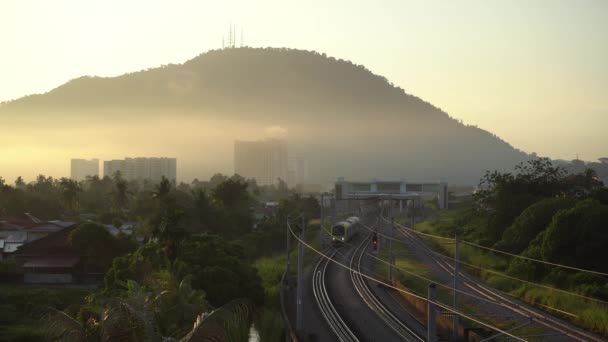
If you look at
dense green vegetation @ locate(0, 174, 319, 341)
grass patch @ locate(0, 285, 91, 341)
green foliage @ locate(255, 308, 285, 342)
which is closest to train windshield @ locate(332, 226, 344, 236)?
dense green vegetation @ locate(0, 174, 319, 341)

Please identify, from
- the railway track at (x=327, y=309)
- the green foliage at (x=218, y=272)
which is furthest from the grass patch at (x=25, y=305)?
the railway track at (x=327, y=309)

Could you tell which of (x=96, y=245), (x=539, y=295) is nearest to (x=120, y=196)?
(x=96, y=245)

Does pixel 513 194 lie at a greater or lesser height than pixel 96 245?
greater

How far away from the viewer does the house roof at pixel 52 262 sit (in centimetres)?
5323

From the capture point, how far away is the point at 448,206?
128250 mm

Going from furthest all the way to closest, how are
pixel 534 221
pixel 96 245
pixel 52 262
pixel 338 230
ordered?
pixel 338 230 < pixel 96 245 < pixel 52 262 < pixel 534 221

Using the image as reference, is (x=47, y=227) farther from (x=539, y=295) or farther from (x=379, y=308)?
(x=539, y=295)

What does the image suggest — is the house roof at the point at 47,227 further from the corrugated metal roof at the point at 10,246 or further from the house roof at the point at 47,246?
the house roof at the point at 47,246

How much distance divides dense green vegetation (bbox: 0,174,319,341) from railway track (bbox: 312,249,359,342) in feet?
7.70

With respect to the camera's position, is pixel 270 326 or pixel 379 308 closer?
pixel 270 326

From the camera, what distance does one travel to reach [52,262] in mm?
54438

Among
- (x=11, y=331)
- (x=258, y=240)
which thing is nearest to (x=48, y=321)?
(x=11, y=331)

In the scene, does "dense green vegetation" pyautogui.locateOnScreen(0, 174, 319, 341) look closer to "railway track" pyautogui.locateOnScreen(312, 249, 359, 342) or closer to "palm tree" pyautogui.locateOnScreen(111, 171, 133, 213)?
"railway track" pyautogui.locateOnScreen(312, 249, 359, 342)

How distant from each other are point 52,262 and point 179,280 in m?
25.2
